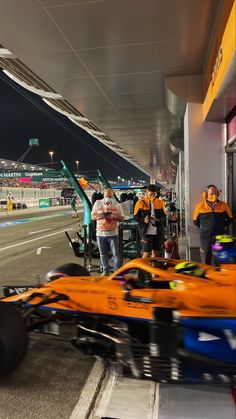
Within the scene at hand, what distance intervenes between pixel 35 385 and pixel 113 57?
5.03 metres

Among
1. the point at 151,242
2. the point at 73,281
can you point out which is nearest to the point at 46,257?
the point at 151,242

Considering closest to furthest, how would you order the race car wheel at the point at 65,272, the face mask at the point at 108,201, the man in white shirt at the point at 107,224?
the race car wheel at the point at 65,272, the man in white shirt at the point at 107,224, the face mask at the point at 108,201

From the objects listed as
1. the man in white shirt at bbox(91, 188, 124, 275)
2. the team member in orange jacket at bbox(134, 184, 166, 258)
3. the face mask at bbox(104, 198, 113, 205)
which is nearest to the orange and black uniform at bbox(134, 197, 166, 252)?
the team member in orange jacket at bbox(134, 184, 166, 258)

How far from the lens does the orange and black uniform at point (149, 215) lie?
7.01 m

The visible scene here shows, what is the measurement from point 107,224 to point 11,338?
3.89 metres

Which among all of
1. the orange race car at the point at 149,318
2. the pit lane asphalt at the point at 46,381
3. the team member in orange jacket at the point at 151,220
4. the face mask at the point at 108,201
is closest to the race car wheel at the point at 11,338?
the orange race car at the point at 149,318

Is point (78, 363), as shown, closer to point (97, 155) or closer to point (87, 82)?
point (87, 82)

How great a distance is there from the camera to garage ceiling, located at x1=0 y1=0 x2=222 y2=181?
179 inches

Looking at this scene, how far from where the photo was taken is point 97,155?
155 meters

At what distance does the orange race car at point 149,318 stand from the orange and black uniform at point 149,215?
3322 mm

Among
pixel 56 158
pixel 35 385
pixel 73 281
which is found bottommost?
pixel 35 385

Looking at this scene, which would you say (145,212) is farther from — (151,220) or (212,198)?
(212,198)

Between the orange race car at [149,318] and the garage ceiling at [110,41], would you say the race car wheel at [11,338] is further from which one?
the garage ceiling at [110,41]

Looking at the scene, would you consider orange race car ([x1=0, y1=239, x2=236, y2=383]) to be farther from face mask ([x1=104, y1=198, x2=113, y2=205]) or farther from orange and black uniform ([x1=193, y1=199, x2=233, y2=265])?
face mask ([x1=104, y1=198, x2=113, y2=205])
